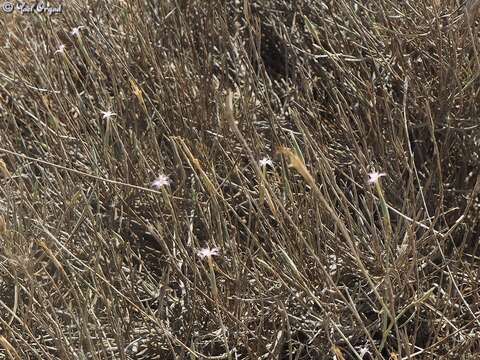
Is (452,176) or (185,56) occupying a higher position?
(185,56)

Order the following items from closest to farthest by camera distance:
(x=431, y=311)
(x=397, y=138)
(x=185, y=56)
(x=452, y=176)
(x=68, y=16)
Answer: (x=431, y=311)
(x=397, y=138)
(x=452, y=176)
(x=185, y=56)
(x=68, y=16)

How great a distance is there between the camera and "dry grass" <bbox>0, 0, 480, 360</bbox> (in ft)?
4.41

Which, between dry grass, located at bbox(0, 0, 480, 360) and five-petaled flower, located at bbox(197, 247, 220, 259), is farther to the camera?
dry grass, located at bbox(0, 0, 480, 360)

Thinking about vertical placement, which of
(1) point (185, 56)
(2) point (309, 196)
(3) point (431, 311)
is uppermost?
(1) point (185, 56)

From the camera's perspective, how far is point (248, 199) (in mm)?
1299

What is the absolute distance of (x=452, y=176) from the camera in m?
1.76

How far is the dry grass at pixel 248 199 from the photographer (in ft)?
4.41

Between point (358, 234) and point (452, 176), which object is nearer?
point (358, 234)

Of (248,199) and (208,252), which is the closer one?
(208,252)

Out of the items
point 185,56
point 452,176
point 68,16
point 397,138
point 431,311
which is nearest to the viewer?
point 431,311

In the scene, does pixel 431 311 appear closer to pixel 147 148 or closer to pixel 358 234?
pixel 358 234

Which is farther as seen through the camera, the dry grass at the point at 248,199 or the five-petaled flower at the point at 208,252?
the dry grass at the point at 248,199

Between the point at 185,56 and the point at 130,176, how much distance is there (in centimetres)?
39

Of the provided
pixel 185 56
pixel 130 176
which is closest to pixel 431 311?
pixel 130 176
